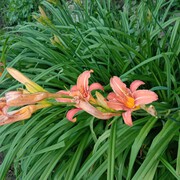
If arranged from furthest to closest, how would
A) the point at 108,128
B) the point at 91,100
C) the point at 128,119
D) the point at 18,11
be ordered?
the point at 18,11 → the point at 108,128 → the point at 91,100 → the point at 128,119

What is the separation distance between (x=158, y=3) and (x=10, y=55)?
130 cm

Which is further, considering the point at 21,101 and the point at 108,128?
the point at 108,128

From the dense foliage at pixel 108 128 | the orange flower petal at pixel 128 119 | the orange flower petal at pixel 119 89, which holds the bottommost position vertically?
the dense foliage at pixel 108 128

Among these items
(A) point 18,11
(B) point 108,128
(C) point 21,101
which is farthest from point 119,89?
(A) point 18,11

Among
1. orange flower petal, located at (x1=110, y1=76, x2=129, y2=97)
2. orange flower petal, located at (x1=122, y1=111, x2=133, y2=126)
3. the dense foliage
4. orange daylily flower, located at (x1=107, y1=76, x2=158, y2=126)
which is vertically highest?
orange flower petal, located at (x1=110, y1=76, x2=129, y2=97)

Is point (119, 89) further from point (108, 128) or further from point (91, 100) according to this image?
point (108, 128)

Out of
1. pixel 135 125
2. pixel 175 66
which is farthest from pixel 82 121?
pixel 175 66

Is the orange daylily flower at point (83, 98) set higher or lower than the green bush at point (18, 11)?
higher

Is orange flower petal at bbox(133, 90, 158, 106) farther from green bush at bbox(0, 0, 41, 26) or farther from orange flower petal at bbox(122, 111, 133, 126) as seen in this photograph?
green bush at bbox(0, 0, 41, 26)

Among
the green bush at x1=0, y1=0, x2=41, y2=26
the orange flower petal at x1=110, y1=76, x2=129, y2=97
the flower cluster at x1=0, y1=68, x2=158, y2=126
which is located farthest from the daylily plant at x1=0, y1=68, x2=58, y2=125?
the green bush at x1=0, y1=0, x2=41, y2=26

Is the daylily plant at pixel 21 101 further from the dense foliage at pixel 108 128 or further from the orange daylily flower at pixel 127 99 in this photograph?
the dense foliage at pixel 108 128

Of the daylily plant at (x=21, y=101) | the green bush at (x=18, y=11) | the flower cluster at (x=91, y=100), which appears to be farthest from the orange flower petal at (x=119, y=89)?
the green bush at (x=18, y=11)

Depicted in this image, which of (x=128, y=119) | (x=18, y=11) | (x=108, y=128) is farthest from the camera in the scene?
(x=18, y=11)

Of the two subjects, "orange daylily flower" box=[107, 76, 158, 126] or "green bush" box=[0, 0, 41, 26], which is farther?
"green bush" box=[0, 0, 41, 26]
